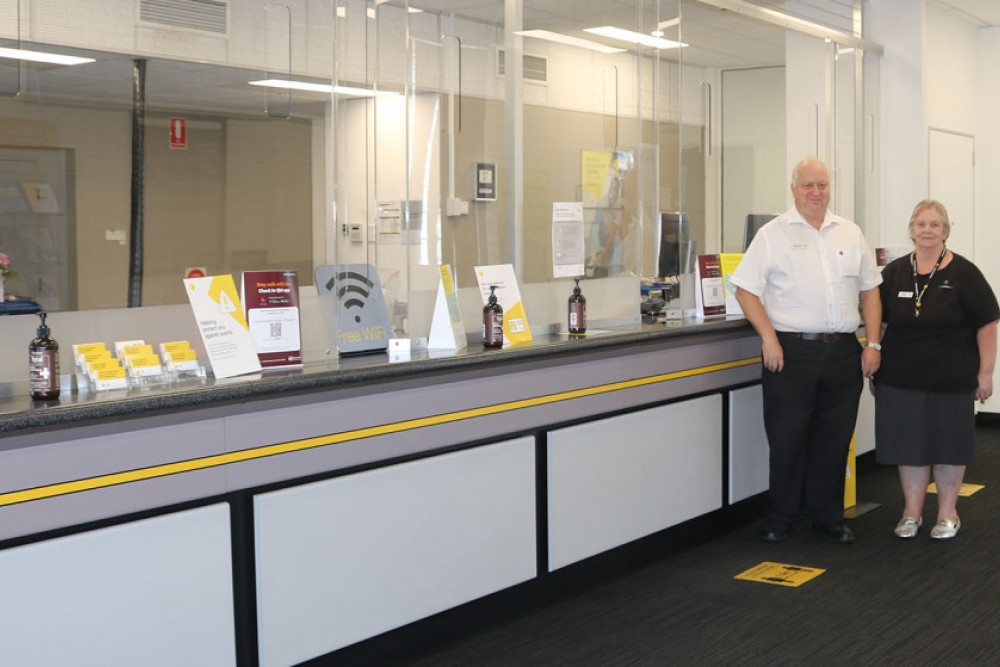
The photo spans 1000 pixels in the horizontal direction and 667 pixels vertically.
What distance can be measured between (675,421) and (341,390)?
1932mm

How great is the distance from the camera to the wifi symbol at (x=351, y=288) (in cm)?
395

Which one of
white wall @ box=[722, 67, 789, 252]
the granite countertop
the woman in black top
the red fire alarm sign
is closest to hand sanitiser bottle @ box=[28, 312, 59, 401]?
the granite countertop

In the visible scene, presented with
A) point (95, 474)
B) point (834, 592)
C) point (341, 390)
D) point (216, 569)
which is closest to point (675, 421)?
point (834, 592)

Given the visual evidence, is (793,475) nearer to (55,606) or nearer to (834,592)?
(834,592)

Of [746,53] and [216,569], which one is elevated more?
[746,53]

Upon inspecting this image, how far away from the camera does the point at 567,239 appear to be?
16.0 feet

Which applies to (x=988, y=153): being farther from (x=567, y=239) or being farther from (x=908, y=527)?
(x=567, y=239)

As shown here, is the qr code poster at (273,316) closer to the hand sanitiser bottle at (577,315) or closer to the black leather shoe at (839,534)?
the hand sanitiser bottle at (577,315)

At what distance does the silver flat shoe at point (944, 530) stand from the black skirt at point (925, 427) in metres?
0.30

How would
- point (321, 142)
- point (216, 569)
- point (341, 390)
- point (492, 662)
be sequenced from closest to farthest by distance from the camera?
point (216, 569)
point (341, 390)
point (492, 662)
point (321, 142)

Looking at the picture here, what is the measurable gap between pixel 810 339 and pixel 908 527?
41.1 inches

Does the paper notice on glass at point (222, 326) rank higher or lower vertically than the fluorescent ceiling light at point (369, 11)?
lower

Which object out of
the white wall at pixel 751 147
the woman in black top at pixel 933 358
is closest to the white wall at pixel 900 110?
the white wall at pixel 751 147

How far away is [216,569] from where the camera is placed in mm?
2910
